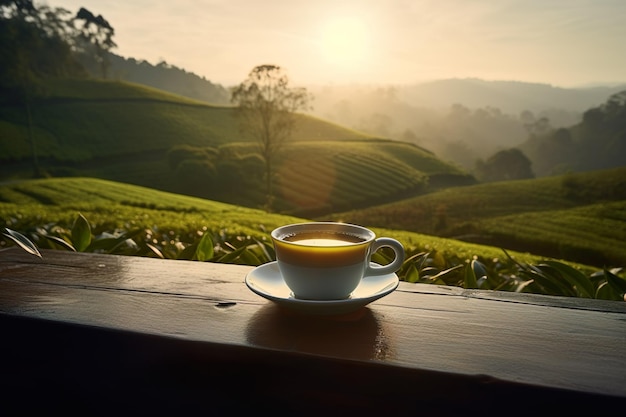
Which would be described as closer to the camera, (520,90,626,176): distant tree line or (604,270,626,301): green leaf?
(604,270,626,301): green leaf

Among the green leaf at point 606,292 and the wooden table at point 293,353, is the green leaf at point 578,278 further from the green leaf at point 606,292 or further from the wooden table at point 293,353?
the wooden table at point 293,353

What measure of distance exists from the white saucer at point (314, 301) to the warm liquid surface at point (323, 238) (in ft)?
0.42

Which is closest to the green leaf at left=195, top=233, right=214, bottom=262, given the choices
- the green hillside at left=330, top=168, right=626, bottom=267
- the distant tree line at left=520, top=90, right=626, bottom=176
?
the green hillside at left=330, top=168, right=626, bottom=267

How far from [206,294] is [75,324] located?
33 centimetres

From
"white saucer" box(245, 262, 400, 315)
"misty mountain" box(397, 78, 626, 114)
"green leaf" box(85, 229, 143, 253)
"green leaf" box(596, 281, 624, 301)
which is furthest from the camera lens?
"misty mountain" box(397, 78, 626, 114)

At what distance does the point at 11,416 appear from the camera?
49.0 inches

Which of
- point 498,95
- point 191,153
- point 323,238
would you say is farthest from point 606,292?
point 498,95

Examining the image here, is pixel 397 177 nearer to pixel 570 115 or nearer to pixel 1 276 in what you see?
pixel 1 276

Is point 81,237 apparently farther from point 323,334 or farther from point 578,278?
point 578,278

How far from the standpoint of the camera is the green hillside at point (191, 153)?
2914cm

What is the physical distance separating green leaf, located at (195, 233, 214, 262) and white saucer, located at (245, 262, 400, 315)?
79 cm

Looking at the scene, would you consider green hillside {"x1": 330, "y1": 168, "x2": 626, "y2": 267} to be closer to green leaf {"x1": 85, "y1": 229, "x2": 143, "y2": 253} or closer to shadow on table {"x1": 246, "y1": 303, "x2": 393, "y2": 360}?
green leaf {"x1": 85, "y1": 229, "x2": 143, "y2": 253}

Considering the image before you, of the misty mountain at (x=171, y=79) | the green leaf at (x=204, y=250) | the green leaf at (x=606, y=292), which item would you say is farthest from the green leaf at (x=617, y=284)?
the misty mountain at (x=171, y=79)

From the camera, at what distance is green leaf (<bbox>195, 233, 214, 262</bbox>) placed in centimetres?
214
